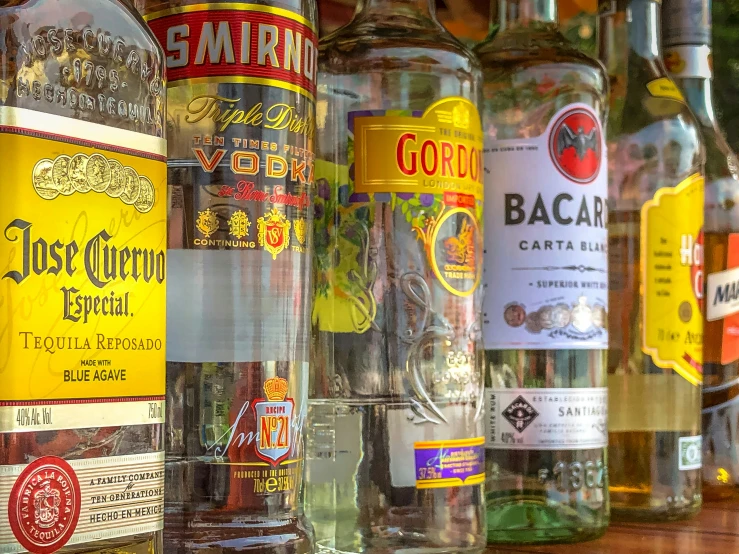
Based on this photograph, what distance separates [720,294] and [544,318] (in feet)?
1.03

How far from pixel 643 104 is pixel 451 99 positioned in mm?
270

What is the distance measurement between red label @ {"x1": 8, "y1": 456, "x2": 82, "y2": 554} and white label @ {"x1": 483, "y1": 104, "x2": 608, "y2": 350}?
0.33 metres

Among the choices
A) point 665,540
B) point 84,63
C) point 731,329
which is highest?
point 84,63

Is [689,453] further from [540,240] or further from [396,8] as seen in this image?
[396,8]

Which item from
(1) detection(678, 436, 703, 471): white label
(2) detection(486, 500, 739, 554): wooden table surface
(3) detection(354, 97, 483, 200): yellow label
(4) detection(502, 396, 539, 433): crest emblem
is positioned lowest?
(2) detection(486, 500, 739, 554): wooden table surface

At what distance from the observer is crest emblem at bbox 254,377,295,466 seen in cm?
49

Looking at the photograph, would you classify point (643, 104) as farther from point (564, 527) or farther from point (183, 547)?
point (183, 547)

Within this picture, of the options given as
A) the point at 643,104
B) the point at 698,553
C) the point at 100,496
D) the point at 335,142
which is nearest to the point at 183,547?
the point at 100,496

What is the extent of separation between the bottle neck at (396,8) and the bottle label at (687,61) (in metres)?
0.34

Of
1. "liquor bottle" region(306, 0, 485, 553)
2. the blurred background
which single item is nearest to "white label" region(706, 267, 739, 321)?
the blurred background

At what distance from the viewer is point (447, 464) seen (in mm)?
582

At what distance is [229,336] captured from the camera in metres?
0.49

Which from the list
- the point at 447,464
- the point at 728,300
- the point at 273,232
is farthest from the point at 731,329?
the point at 273,232

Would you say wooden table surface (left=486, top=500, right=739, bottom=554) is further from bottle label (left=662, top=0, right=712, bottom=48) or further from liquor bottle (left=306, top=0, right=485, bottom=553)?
bottle label (left=662, top=0, right=712, bottom=48)
